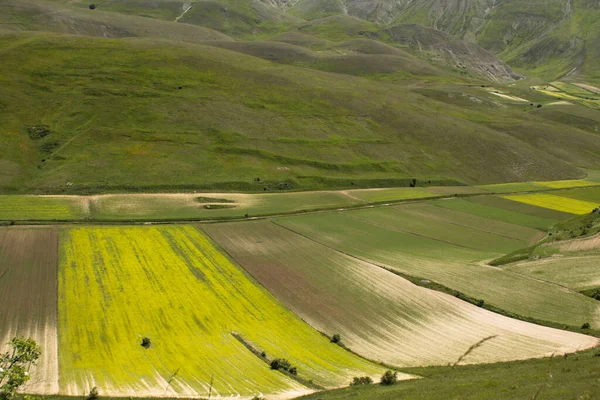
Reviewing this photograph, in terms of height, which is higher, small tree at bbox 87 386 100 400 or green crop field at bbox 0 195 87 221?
green crop field at bbox 0 195 87 221

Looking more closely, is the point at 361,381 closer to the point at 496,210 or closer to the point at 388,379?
the point at 388,379

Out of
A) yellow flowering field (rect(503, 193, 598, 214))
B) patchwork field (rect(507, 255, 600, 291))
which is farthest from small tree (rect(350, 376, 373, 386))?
yellow flowering field (rect(503, 193, 598, 214))

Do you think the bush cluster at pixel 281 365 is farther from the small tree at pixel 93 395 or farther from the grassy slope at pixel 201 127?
the grassy slope at pixel 201 127

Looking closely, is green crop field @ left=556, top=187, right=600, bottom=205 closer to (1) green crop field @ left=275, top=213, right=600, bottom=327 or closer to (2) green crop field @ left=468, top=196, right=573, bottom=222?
(2) green crop field @ left=468, top=196, right=573, bottom=222

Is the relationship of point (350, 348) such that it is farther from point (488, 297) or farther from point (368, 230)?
point (368, 230)

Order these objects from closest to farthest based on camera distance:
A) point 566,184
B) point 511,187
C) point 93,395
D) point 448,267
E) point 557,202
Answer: point 93,395, point 448,267, point 557,202, point 511,187, point 566,184

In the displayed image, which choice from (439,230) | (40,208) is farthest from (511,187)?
(40,208)
